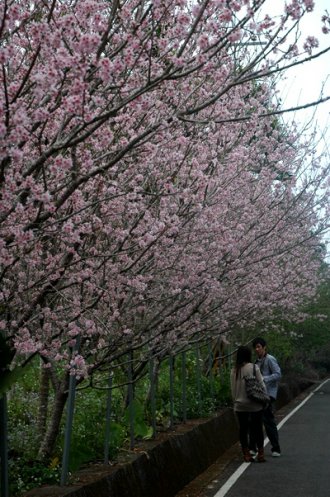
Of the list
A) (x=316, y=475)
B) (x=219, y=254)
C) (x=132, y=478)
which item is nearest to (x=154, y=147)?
(x=132, y=478)

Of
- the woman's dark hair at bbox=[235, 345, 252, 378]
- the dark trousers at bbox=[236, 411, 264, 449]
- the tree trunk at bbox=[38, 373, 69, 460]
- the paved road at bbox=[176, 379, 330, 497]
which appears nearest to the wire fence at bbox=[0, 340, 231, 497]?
the tree trunk at bbox=[38, 373, 69, 460]

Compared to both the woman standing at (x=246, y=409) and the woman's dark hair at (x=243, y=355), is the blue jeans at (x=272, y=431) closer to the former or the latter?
the woman standing at (x=246, y=409)

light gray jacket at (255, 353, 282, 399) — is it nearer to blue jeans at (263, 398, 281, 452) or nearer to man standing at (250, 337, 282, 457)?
man standing at (250, 337, 282, 457)

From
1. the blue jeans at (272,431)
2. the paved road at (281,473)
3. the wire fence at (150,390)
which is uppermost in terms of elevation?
the wire fence at (150,390)

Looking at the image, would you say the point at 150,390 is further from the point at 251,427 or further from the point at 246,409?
the point at 251,427

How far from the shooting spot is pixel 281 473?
12.2 m

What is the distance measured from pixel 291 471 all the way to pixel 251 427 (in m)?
1.44

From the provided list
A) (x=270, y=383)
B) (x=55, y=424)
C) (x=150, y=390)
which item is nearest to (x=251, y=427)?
(x=270, y=383)

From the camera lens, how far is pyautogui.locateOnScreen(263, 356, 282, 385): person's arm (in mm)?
14484

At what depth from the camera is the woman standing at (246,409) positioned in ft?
44.5

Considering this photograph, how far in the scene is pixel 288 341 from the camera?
3019 cm

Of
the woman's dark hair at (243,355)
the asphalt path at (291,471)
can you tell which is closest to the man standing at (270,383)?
the asphalt path at (291,471)

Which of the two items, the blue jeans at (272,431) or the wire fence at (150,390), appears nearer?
the wire fence at (150,390)

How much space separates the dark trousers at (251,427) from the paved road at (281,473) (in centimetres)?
35
